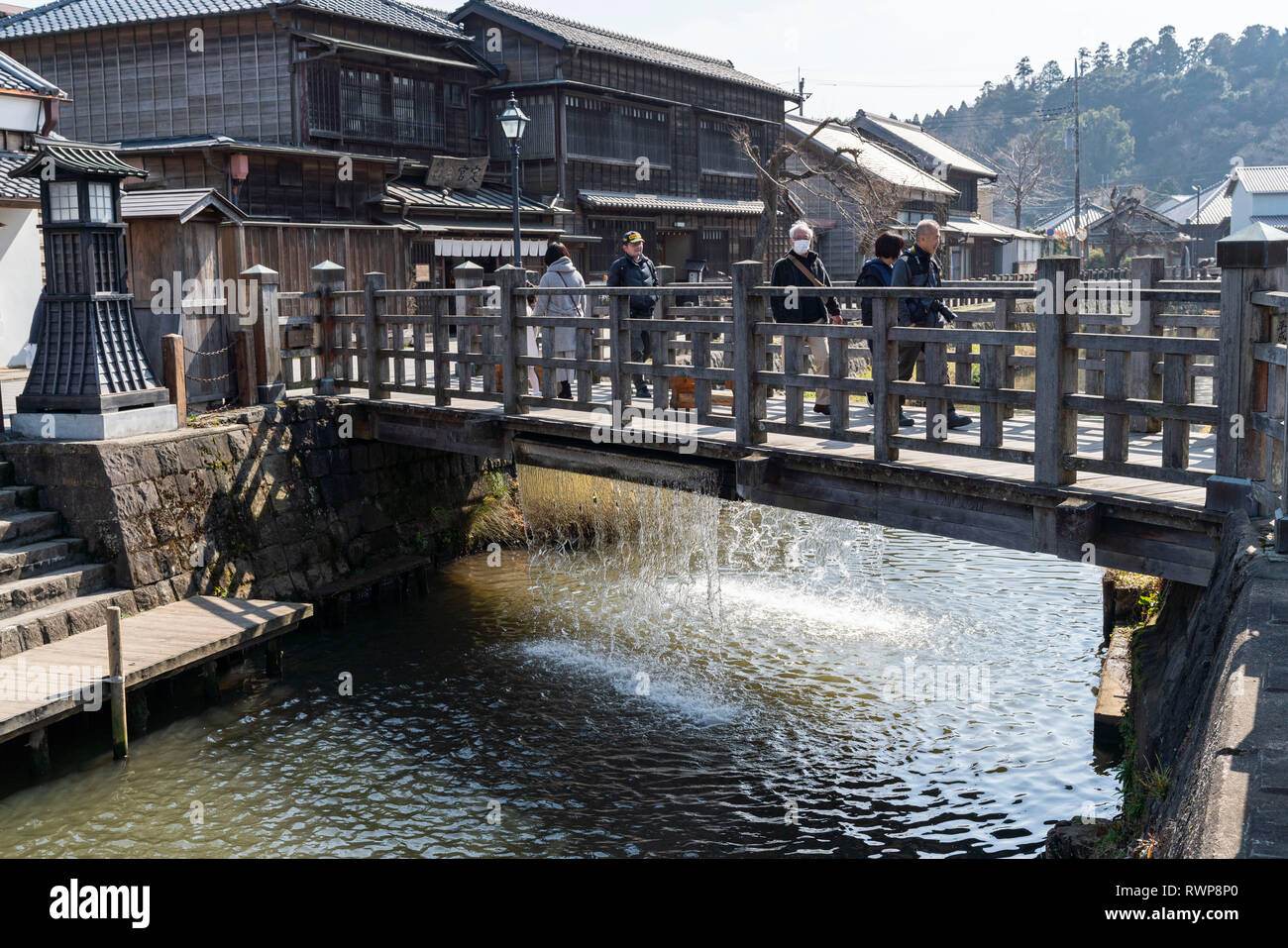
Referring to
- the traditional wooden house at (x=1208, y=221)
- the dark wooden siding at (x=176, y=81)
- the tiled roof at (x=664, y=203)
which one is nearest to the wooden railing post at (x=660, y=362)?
the dark wooden siding at (x=176, y=81)

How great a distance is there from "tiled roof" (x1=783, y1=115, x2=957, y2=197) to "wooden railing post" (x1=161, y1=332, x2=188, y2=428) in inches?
1227

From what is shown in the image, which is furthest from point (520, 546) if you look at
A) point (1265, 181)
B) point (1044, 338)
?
point (1265, 181)

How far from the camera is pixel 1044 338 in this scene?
7.74 meters

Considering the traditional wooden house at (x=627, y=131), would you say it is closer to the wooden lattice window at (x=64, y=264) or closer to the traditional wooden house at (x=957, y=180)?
the traditional wooden house at (x=957, y=180)

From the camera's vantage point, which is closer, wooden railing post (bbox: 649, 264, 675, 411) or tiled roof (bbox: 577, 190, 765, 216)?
wooden railing post (bbox: 649, 264, 675, 411)

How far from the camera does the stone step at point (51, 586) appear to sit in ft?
33.4

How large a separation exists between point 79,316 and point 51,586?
290 centimetres

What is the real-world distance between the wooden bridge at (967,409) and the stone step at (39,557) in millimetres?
3619

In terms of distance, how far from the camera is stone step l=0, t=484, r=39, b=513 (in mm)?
11219

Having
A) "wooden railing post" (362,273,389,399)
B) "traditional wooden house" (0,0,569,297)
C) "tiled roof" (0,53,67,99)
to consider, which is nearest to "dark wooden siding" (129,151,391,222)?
"traditional wooden house" (0,0,569,297)

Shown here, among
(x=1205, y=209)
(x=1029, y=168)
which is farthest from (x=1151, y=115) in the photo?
(x=1205, y=209)

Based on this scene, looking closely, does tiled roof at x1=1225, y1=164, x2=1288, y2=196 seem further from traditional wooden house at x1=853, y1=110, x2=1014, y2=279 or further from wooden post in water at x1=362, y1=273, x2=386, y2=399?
wooden post in water at x1=362, y1=273, x2=386, y2=399

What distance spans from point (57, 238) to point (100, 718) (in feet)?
16.3

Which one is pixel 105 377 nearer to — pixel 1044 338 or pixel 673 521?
pixel 673 521
